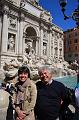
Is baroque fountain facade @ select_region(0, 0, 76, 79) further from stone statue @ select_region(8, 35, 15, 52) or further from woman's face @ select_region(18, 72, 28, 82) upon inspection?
woman's face @ select_region(18, 72, 28, 82)

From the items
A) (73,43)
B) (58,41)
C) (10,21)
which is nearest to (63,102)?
(10,21)

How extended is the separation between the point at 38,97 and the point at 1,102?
427mm

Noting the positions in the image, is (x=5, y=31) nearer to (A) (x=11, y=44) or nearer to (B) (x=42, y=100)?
(A) (x=11, y=44)

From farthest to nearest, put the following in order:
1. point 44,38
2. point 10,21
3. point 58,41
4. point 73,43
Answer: point 73,43
point 58,41
point 44,38
point 10,21

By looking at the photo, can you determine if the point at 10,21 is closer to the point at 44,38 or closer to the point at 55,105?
the point at 44,38

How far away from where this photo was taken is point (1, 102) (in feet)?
7.64

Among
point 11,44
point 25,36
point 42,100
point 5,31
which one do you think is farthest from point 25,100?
point 25,36

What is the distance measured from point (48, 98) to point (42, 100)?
7 cm

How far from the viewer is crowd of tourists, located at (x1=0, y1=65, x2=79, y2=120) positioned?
2352 millimetres

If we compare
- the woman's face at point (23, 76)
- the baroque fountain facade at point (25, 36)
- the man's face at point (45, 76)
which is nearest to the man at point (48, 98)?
the man's face at point (45, 76)

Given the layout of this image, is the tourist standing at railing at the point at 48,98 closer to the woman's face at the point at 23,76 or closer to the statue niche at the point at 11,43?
the woman's face at the point at 23,76

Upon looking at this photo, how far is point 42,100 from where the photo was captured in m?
2.43

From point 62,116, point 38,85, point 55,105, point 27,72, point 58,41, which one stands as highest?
point 58,41

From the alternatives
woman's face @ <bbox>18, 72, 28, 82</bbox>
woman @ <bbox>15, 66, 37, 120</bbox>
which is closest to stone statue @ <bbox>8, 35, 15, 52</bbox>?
woman's face @ <bbox>18, 72, 28, 82</bbox>
